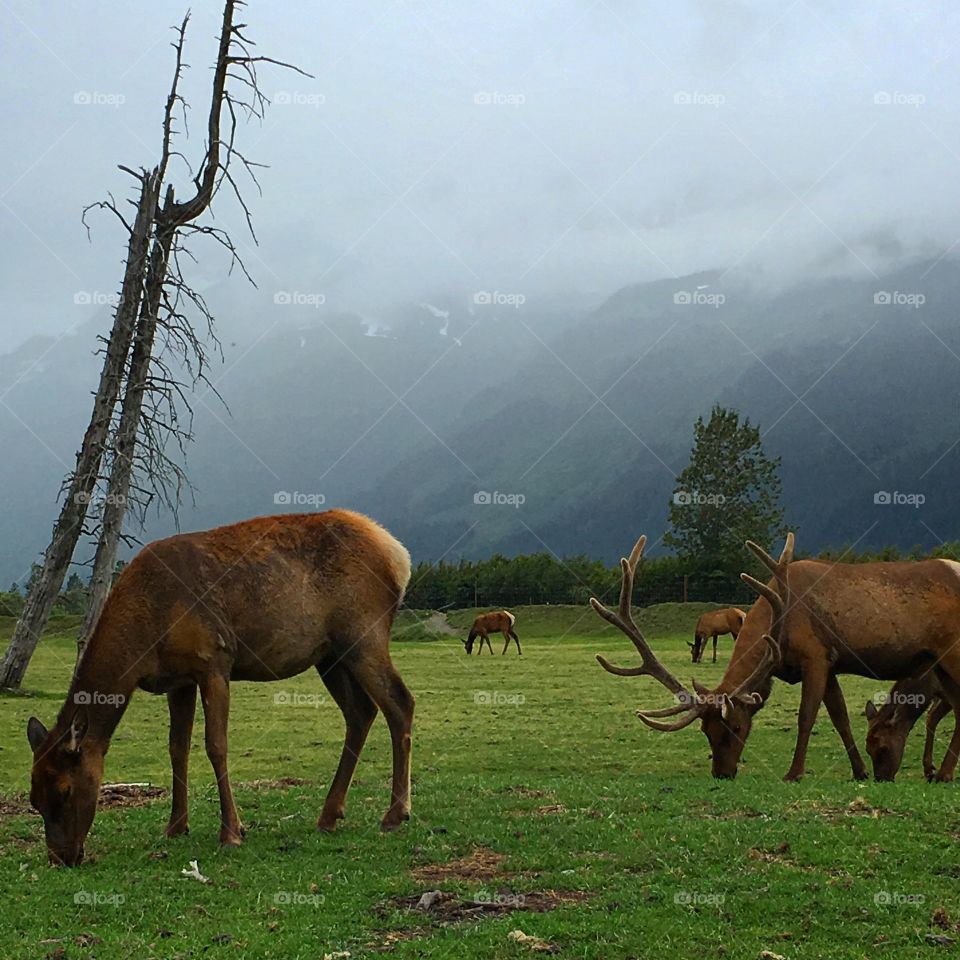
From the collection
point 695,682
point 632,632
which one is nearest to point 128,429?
point 632,632

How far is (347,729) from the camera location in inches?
403

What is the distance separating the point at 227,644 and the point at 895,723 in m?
8.08

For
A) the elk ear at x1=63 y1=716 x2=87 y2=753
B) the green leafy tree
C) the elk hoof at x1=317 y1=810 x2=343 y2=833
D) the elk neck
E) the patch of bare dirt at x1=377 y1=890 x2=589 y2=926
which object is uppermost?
the green leafy tree

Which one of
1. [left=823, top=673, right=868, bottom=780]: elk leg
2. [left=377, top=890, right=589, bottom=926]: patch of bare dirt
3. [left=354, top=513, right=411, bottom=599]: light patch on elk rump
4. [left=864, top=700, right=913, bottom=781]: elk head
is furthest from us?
[left=823, top=673, right=868, bottom=780]: elk leg

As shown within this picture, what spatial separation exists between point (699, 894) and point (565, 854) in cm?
154

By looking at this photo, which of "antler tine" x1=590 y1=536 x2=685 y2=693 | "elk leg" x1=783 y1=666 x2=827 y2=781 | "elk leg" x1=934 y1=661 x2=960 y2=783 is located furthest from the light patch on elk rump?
"elk leg" x1=934 y1=661 x2=960 y2=783

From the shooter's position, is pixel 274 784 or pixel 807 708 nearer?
pixel 807 708

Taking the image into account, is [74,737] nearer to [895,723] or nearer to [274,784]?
[274,784]

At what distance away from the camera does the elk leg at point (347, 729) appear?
33.3 feet

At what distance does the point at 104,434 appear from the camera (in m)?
22.3

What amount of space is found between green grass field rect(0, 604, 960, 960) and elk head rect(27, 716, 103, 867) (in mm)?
228

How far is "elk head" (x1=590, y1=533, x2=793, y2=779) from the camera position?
1230 cm

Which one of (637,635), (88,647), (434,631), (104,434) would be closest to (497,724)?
(637,635)

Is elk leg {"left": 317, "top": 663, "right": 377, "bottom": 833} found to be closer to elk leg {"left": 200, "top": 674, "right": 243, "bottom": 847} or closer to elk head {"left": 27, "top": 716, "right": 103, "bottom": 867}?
elk leg {"left": 200, "top": 674, "right": 243, "bottom": 847}
